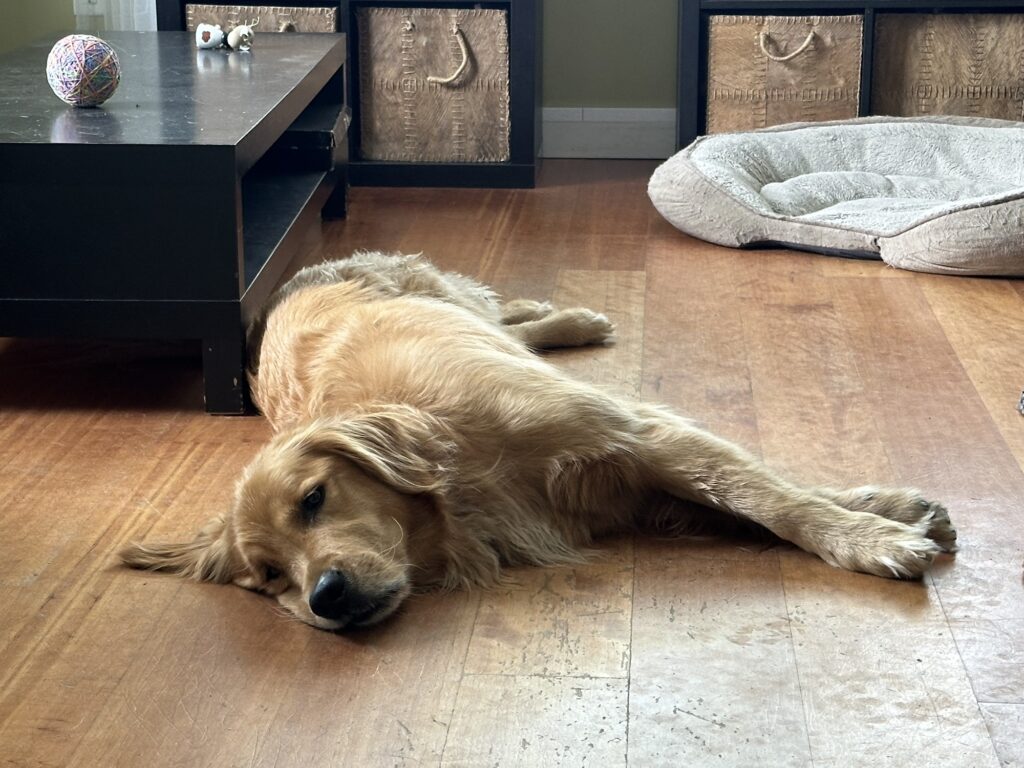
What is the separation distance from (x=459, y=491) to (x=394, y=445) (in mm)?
114

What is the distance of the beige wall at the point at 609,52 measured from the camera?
14.5ft

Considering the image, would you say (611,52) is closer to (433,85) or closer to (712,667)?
(433,85)

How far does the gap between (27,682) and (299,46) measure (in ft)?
7.66

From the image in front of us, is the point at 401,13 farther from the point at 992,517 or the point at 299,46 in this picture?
the point at 992,517

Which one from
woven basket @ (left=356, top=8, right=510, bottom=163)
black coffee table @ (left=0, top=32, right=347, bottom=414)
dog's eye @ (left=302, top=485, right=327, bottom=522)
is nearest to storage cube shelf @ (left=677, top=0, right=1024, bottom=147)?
woven basket @ (left=356, top=8, right=510, bottom=163)

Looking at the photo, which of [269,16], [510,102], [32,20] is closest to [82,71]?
Answer: [269,16]

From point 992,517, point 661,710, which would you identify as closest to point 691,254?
point 992,517

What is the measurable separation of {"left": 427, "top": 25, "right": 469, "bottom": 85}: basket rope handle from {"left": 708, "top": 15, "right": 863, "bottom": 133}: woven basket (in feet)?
2.37

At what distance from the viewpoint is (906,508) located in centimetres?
175

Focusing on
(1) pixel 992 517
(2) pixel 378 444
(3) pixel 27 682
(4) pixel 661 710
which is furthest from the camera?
(1) pixel 992 517

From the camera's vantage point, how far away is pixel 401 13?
395 cm

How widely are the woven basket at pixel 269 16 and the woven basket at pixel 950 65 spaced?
165 cm

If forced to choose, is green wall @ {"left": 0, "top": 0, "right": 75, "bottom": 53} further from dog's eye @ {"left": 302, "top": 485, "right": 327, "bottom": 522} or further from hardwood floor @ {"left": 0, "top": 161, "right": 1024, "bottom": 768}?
dog's eye @ {"left": 302, "top": 485, "right": 327, "bottom": 522}

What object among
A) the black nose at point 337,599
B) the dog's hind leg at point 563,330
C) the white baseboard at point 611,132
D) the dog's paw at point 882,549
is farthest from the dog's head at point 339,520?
the white baseboard at point 611,132
